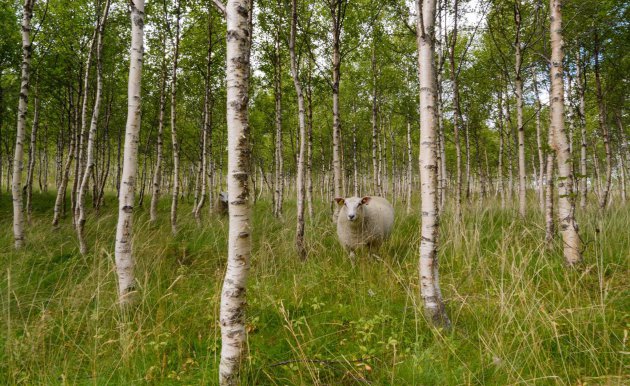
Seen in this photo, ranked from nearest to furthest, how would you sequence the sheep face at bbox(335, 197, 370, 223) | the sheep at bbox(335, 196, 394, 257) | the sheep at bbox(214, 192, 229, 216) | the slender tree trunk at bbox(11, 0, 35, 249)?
the sheep face at bbox(335, 197, 370, 223) < the sheep at bbox(335, 196, 394, 257) < the slender tree trunk at bbox(11, 0, 35, 249) < the sheep at bbox(214, 192, 229, 216)

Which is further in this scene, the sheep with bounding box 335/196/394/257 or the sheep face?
the sheep with bounding box 335/196/394/257

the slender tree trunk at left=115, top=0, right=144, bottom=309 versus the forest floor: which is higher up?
the slender tree trunk at left=115, top=0, right=144, bottom=309

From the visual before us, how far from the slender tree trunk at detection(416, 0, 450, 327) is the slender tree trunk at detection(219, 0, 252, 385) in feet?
6.23

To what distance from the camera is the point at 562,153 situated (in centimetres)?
442

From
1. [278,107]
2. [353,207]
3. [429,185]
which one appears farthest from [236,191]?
[278,107]

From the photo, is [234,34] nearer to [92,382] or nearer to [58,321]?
[92,382]

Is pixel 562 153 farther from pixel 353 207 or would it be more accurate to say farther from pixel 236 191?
pixel 236 191

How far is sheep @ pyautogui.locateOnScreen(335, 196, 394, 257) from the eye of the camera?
607 centimetres

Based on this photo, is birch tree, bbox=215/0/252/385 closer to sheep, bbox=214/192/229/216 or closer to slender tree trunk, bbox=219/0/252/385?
slender tree trunk, bbox=219/0/252/385

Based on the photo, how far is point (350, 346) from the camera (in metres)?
2.99

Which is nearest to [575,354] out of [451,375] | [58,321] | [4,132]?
[451,375]

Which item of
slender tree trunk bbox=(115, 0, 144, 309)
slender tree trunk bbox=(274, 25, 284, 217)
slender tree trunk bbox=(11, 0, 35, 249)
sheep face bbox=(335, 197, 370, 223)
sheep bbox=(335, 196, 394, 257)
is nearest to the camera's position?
slender tree trunk bbox=(115, 0, 144, 309)

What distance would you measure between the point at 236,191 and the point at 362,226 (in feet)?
13.9

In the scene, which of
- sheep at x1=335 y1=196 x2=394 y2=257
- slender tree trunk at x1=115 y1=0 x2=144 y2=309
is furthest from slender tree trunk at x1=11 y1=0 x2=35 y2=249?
sheep at x1=335 y1=196 x2=394 y2=257
